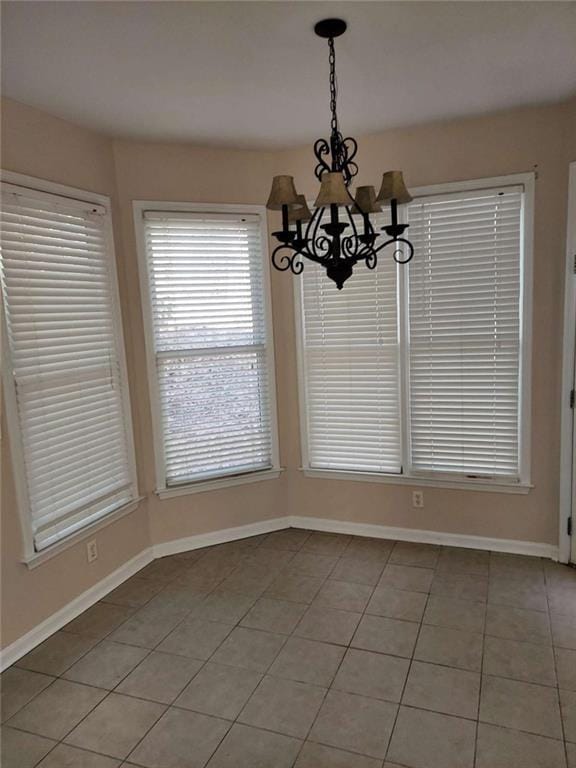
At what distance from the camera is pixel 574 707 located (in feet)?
6.79

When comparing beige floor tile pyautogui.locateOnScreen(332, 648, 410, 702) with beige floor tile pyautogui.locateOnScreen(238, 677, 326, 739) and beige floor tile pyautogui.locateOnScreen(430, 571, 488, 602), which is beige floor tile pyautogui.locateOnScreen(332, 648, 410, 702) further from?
beige floor tile pyautogui.locateOnScreen(430, 571, 488, 602)

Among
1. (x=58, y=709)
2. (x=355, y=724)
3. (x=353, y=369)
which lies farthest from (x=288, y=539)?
(x=58, y=709)

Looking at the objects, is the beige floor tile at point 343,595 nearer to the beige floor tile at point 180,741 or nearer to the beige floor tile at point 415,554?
the beige floor tile at point 415,554

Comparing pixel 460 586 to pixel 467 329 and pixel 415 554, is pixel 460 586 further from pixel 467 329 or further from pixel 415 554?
pixel 467 329

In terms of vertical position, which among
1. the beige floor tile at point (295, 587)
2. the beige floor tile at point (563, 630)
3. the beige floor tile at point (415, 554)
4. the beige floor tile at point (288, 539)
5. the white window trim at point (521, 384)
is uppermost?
the white window trim at point (521, 384)

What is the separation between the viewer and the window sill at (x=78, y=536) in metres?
2.60

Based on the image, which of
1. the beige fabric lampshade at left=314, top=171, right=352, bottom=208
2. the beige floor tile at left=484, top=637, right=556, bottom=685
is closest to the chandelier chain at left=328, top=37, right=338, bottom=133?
the beige fabric lampshade at left=314, top=171, right=352, bottom=208

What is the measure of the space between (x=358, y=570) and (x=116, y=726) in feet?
5.38

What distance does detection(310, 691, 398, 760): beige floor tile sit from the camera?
1.94m

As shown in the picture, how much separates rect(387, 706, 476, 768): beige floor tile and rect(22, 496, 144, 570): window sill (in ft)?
6.07

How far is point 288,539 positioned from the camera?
3.74 meters

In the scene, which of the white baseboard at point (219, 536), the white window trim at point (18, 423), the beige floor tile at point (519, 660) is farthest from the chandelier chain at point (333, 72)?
the white baseboard at point (219, 536)

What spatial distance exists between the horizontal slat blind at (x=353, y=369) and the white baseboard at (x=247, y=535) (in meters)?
0.45

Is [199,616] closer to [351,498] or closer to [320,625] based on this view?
[320,625]
